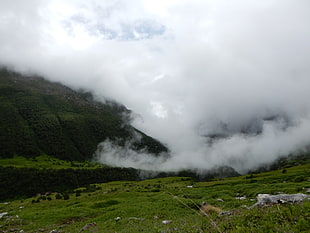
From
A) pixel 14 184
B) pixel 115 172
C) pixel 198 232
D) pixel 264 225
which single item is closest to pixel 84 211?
pixel 198 232

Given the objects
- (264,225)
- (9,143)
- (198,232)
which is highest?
(9,143)

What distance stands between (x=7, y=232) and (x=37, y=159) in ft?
655

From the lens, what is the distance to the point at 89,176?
163 meters

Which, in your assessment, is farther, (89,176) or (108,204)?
(89,176)

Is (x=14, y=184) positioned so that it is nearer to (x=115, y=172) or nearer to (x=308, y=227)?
(x=115, y=172)

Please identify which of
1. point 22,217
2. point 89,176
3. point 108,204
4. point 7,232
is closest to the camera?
point 7,232

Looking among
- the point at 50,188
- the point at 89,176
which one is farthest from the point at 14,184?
the point at 89,176

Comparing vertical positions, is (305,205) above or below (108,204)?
above

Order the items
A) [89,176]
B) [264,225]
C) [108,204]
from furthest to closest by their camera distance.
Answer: [89,176]
[108,204]
[264,225]

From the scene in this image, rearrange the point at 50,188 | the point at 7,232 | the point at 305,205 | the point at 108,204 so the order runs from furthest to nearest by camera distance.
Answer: the point at 50,188 → the point at 108,204 → the point at 7,232 → the point at 305,205

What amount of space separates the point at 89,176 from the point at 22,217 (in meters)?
138

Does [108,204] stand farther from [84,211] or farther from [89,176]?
[89,176]

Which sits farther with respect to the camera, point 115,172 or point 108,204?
point 115,172

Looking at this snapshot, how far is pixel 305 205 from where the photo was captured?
32.1ft
